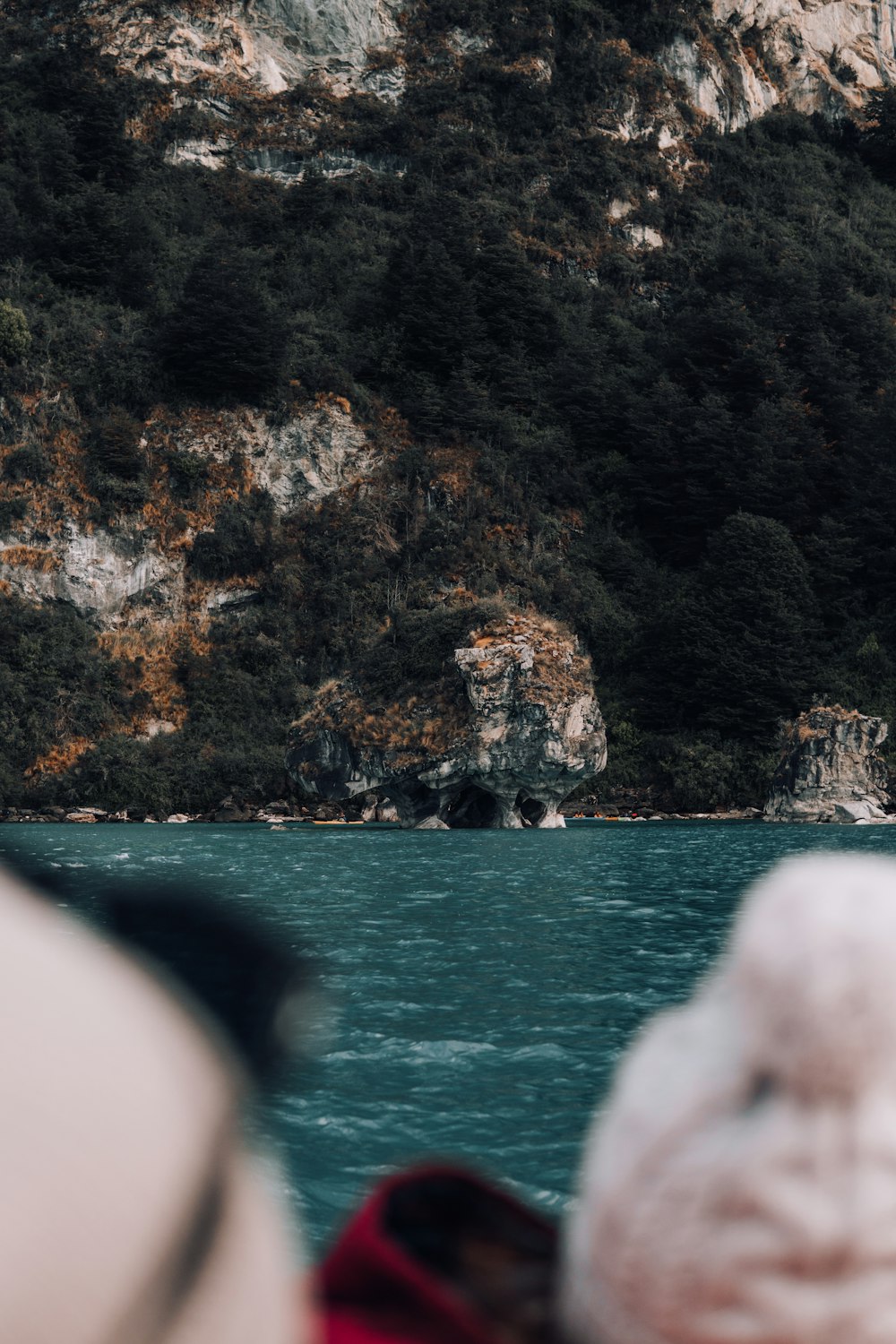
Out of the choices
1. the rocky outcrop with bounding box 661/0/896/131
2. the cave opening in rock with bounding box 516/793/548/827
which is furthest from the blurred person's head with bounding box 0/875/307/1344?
the rocky outcrop with bounding box 661/0/896/131

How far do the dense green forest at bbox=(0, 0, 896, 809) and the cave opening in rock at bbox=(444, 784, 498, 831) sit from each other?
5.34 metres

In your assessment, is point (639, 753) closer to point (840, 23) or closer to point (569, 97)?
point (569, 97)

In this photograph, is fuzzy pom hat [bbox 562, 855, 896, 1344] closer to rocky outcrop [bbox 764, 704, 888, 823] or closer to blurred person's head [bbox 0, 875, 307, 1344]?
blurred person's head [bbox 0, 875, 307, 1344]

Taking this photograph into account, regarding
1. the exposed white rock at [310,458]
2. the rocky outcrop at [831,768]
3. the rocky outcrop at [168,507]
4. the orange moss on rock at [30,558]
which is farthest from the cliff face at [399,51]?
the rocky outcrop at [831,768]

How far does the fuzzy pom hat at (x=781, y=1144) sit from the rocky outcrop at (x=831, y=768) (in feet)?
122

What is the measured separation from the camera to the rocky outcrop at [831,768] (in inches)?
1432

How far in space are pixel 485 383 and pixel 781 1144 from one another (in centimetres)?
5487

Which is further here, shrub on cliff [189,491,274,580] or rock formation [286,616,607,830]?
shrub on cliff [189,491,274,580]

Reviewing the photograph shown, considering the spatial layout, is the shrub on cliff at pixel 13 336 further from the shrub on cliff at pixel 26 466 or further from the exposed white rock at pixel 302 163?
the exposed white rock at pixel 302 163

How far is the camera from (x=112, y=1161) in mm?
416

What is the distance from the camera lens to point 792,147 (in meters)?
70.9

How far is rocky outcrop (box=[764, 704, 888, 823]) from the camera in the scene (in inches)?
1432

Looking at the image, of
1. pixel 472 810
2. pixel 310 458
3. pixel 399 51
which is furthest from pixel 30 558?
pixel 399 51

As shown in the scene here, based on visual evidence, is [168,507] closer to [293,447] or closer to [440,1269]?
[293,447]
